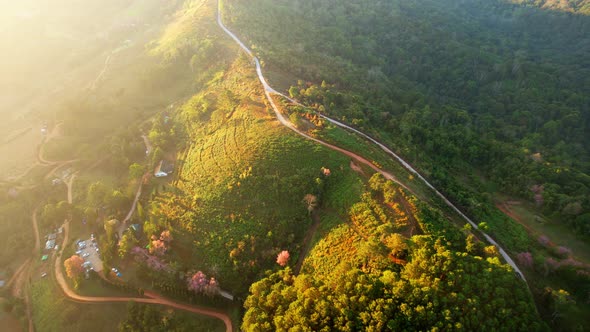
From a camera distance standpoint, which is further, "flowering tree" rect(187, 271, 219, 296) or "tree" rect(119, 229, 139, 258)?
"tree" rect(119, 229, 139, 258)

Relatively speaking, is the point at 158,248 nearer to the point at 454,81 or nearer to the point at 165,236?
the point at 165,236

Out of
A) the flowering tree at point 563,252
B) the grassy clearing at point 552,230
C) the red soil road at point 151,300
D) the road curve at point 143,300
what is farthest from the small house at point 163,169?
the flowering tree at point 563,252

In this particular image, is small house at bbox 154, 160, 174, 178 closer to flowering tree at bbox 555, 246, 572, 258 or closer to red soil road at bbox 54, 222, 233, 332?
red soil road at bbox 54, 222, 233, 332

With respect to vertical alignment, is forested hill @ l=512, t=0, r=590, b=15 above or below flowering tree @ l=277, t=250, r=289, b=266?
above

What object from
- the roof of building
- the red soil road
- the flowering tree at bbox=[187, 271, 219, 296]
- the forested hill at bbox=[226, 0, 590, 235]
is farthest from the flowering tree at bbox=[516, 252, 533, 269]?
the roof of building

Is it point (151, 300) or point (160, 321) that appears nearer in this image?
point (160, 321)

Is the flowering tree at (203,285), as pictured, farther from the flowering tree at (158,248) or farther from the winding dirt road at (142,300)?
the flowering tree at (158,248)

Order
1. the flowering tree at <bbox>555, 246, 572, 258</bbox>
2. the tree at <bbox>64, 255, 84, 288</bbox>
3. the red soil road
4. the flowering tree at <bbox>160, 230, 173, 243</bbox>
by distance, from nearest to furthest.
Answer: the red soil road → the flowering tree at <bbox>555, 246, 572, 258</bbox> → the tree at <bbox>64, 255, 84, 288</bbox> → the flowering tree at <bbox>160, 230, 173, 243</bbox>

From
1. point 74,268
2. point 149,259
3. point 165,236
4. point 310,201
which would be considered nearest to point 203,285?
point 149,259
